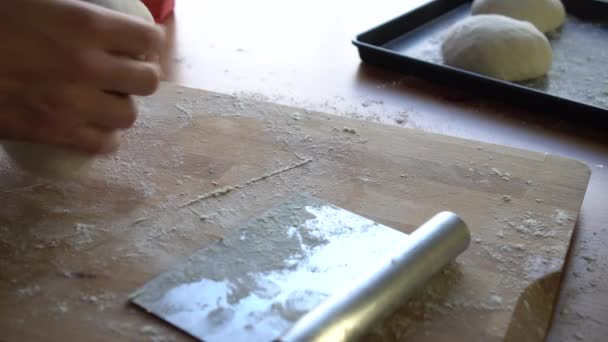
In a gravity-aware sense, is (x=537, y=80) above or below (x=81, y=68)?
below

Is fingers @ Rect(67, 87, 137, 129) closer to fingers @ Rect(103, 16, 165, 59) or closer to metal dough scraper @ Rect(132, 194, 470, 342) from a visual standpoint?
fingers @ Rect(103, 16, 165, 59)

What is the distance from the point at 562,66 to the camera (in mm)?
1229

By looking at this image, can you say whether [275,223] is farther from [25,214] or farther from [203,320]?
[25,214]

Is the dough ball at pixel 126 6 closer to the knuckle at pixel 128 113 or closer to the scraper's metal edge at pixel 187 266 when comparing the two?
the knuckle at pixel 128 113

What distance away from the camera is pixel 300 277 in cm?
62

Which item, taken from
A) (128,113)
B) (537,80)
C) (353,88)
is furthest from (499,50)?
(128,113)

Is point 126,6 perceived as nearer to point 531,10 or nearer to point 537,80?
point 537,80

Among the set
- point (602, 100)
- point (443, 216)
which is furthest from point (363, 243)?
point (602, 100)

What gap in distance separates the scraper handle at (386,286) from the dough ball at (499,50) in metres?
0.54

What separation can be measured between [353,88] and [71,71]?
59 centimetres

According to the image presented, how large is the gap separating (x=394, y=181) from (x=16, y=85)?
17.2 inches

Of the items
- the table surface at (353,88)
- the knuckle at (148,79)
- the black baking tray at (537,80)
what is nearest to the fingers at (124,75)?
the knuckle at (148,79)

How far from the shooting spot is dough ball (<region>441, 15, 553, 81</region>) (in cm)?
112

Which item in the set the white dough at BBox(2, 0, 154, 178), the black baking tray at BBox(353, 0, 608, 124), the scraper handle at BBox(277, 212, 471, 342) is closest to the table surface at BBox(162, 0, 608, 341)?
the black baking tray at BBox(353, 0, 608, 124)
